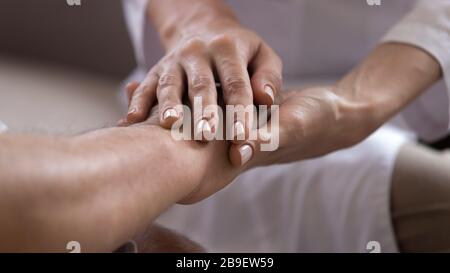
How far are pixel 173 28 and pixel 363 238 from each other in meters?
0.30

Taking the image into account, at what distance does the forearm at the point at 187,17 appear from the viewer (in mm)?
615

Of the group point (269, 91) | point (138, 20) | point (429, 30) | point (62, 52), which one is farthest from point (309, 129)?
point (62, 52)

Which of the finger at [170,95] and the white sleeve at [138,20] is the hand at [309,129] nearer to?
the finger at [170,95]

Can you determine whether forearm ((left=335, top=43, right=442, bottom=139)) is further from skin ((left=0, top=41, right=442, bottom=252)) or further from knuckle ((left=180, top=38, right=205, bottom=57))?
knuckle ((left=180, top=38, right=205, bottom=57))

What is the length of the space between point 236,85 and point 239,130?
48mm

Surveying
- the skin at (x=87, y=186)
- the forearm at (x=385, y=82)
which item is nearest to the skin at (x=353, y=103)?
the forearm at (x=385, y=82)

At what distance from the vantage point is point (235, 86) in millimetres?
506

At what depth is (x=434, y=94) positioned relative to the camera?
708 mm

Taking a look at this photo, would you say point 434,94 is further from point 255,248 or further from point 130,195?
point 130,195

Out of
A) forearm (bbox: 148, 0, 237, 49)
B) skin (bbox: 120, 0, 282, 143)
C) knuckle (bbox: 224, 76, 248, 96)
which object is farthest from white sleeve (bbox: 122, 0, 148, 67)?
knuckle (bbox: 224, 76, 248, 96)

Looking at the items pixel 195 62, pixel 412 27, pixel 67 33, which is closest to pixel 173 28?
pixel 195 62

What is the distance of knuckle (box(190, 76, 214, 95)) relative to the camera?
1.64 feet

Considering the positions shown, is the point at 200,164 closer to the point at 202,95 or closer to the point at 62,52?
the point at 202,95

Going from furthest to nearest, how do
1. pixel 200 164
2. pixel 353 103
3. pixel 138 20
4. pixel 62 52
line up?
pixel 62 52 < pixel 138 20 < pixel 353 103 < pixel 200 164
